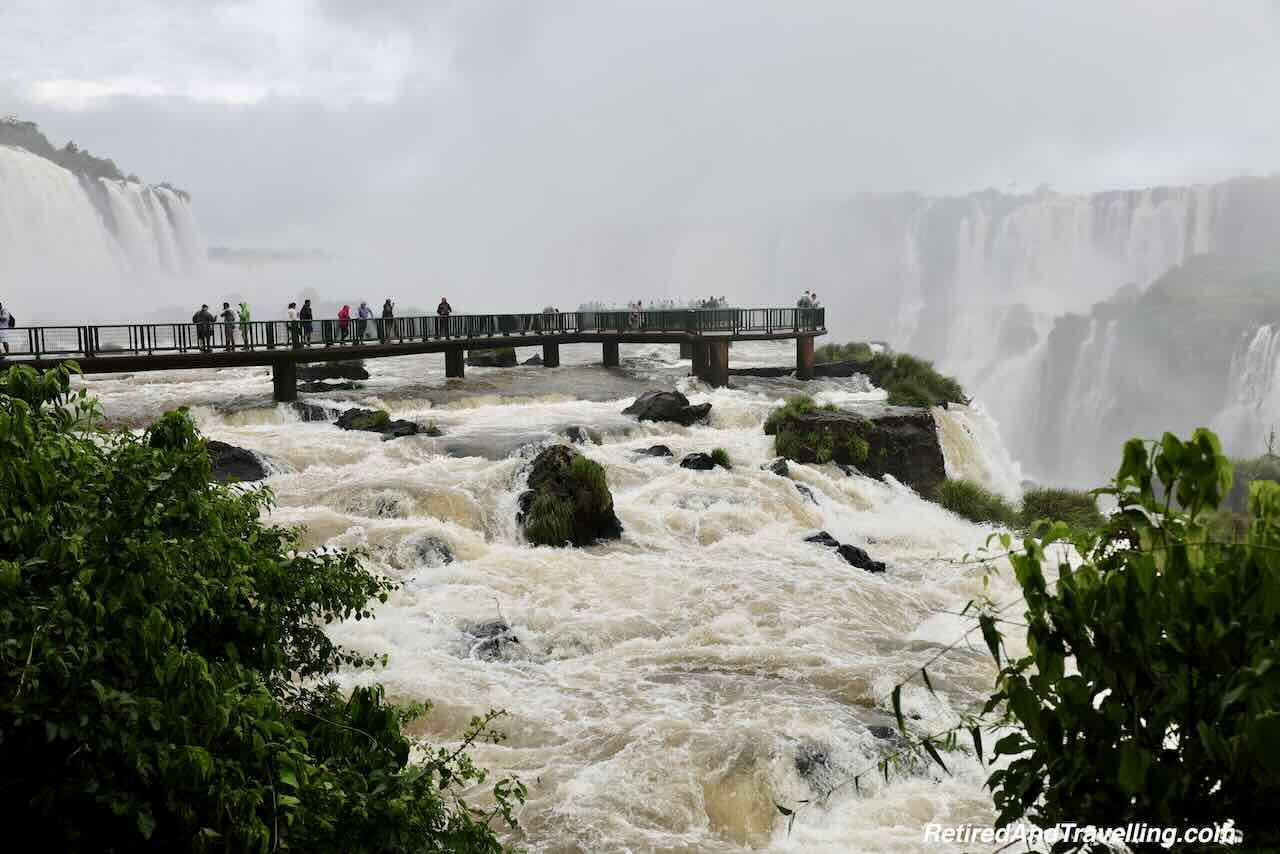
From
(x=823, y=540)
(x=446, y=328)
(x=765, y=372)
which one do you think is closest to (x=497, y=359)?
(x=446, y=328)

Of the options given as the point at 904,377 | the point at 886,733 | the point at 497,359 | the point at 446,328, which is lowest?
the point at 886,733

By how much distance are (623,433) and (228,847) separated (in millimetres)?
19709

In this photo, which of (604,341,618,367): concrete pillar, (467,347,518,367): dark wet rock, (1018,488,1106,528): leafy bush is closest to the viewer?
(1018,488,1106,528): leafy bush

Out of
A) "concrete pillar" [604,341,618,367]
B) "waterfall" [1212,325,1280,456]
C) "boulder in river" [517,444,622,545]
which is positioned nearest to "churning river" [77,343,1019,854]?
"boulder in river" [517,444,622,545]

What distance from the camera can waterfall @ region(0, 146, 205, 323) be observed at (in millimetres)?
62719

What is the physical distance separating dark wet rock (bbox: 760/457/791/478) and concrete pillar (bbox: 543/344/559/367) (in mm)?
19362

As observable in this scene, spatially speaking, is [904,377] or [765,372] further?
[765,372]

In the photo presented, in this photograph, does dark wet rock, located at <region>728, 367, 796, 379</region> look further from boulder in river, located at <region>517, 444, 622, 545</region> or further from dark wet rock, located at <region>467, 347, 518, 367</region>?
boulder in river, located at <region>517, 444, 622, 545</region>

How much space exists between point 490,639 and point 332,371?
23.1 meters

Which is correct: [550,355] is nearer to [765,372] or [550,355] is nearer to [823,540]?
[765,372]

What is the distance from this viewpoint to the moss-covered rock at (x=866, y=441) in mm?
22625

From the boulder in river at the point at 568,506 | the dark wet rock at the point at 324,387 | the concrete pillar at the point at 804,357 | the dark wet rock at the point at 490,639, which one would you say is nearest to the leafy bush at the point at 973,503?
the boulder in river at the point at 568,506

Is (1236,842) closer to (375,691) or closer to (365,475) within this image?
(375,691)

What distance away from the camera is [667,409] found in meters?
25.4
